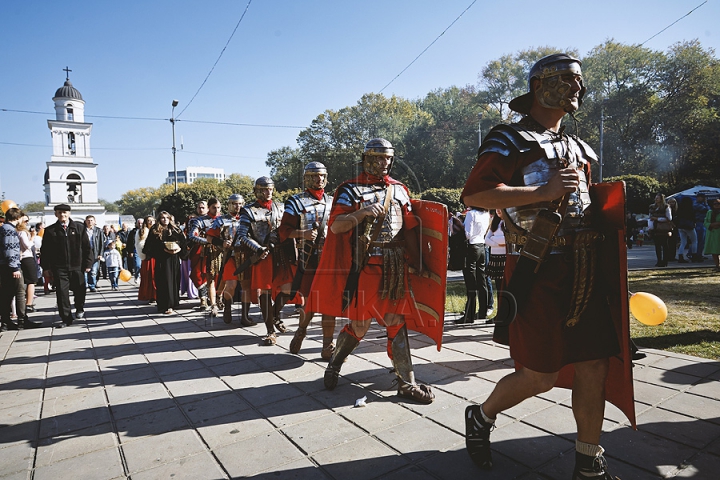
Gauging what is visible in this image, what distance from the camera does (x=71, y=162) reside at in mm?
53062

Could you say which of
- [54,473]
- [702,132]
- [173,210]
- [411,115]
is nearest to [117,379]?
[54,473]

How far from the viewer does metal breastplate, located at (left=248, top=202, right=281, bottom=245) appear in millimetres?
6121

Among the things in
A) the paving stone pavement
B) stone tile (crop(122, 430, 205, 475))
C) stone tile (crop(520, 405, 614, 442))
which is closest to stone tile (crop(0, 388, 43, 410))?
the paving stone pavement

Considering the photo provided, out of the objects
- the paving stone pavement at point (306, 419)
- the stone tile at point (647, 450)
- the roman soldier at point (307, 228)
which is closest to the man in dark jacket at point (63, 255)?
the paving stone pavement at point (306, 419)

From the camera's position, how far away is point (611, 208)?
85.7 inches

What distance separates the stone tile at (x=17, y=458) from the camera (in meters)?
2.65

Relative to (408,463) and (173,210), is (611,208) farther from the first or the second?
(173,210)

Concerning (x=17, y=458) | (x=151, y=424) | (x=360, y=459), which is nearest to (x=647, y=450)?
(x=360, y=459)

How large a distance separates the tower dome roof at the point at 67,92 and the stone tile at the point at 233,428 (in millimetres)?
58561

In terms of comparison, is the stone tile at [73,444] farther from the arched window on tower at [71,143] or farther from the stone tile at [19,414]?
the arched window on tower at [71,143]

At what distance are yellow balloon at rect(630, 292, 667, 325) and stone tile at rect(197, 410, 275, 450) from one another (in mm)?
2698

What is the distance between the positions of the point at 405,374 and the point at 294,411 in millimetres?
872

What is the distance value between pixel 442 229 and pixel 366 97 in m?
48.0

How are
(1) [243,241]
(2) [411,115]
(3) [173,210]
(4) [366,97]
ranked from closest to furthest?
1. (1) [243,241]
2. (3) [173,210]
3. (4) [366,97]
4. (2) [411,115]
